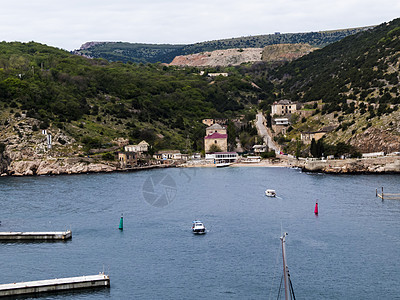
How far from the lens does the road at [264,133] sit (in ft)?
488

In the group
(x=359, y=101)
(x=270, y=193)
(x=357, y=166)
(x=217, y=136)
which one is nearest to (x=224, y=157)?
(x=217, y=136)

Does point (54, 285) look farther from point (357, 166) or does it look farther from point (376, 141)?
point (376, 141)

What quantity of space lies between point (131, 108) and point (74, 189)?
74467 mm

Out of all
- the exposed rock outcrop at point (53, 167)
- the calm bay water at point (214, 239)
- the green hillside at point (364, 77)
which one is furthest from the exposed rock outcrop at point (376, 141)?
the exposed rock outcrop at point (53, 167)

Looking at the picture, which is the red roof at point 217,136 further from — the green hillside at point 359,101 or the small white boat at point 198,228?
the small white boat at point 198,228

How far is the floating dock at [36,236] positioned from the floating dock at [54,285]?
15.3m

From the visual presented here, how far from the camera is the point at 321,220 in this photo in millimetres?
69688

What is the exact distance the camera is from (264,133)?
159750 mm

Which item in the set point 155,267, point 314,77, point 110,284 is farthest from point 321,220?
point 314,77

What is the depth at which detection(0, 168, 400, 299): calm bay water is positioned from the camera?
47.9 metres

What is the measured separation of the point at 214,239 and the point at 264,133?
100 m

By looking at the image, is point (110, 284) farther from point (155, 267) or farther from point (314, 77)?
point (314, 77)

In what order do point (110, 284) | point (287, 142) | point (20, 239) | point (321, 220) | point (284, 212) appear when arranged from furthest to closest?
point (287, 142) < point (284, 212) < point (321, 220) < point (20, 239) < point (110, 284)

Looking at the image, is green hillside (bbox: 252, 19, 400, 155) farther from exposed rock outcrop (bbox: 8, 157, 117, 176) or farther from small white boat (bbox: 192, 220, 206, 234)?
small white boat (bbox: 192, 220, 206, 234)
